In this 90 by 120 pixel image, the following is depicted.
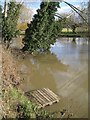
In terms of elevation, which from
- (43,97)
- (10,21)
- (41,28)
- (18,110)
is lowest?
(43,97)

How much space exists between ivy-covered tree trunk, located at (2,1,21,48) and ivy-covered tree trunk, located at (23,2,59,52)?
0.48 m

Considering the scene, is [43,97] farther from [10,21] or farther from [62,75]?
[10,21]

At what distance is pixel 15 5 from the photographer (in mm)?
7699

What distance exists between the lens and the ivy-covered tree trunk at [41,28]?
782cm

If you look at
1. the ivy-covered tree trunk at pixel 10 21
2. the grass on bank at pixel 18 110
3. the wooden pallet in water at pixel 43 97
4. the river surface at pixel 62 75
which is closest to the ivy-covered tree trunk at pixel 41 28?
the river surface at pixel 62 75

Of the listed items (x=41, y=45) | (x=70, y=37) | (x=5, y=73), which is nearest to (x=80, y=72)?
(x=41, y=45)

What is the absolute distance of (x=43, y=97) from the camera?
15.5ft

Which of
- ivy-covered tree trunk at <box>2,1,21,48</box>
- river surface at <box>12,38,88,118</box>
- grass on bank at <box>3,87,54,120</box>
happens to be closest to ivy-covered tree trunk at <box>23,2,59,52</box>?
river surface at <box>12,38,88,118</box>

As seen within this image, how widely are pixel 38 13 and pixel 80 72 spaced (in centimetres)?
232

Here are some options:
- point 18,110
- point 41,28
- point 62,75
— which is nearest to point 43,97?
point 18,110

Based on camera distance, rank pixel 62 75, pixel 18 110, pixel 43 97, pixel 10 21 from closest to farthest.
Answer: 1. pixel 18 110
2. pixel 43 97
3. pixel 62 75
4. pixel 10 21

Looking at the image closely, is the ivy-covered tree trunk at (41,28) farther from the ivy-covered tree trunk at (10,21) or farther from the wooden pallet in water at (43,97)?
the wooden pallet in water at (43,97)

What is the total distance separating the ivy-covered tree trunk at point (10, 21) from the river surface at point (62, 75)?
730 mm

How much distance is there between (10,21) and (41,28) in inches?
37.2
